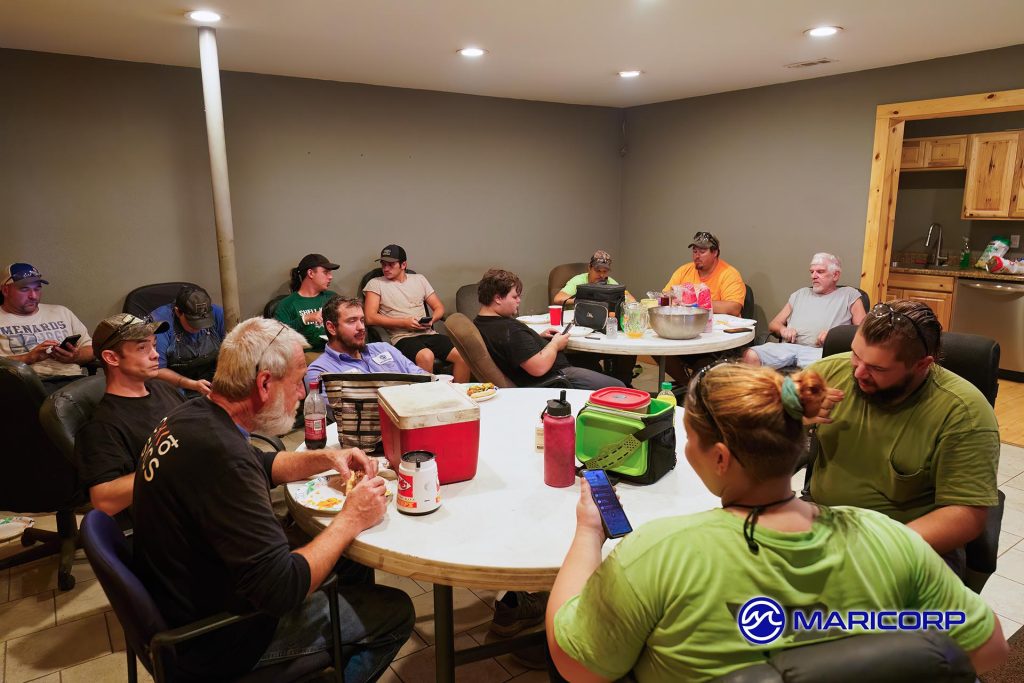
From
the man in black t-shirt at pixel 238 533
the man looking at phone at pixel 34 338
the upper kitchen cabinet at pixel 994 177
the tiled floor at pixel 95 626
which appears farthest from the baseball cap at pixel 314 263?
the upper kitchen cabinet at pixel 994 177

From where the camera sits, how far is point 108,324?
208cm

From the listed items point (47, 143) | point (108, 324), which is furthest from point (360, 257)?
point (108, 324)

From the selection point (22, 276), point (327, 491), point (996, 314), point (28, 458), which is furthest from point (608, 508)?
point (996, 314)

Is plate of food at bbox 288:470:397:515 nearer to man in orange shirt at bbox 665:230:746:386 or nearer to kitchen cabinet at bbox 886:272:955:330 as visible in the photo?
man in orange shirt at bbox 665:230:746:386

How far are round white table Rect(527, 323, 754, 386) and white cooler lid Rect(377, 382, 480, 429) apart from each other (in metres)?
1.99

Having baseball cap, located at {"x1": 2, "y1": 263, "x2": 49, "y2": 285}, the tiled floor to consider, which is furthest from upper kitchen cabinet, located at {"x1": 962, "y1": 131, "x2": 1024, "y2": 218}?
baseball cap, located at {"x1": 2, "y1": 263, "x2": 49, "y2": 285}

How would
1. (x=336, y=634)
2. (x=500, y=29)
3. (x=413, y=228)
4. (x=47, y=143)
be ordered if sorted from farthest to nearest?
(x=413, y=228) < (x=47, y=143) < (x=500, y=29) < (x=336, y=634)

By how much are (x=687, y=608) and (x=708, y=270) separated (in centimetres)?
449

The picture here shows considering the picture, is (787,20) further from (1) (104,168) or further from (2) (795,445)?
(1) (104,168)

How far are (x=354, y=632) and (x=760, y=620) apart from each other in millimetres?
1018

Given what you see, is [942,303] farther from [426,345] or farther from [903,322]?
[903,322]

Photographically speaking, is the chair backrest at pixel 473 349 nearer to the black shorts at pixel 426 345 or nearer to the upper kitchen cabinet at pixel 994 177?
the black shorts at pixel 426 345

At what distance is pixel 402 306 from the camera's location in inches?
200

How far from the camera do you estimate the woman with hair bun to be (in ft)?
2.99
